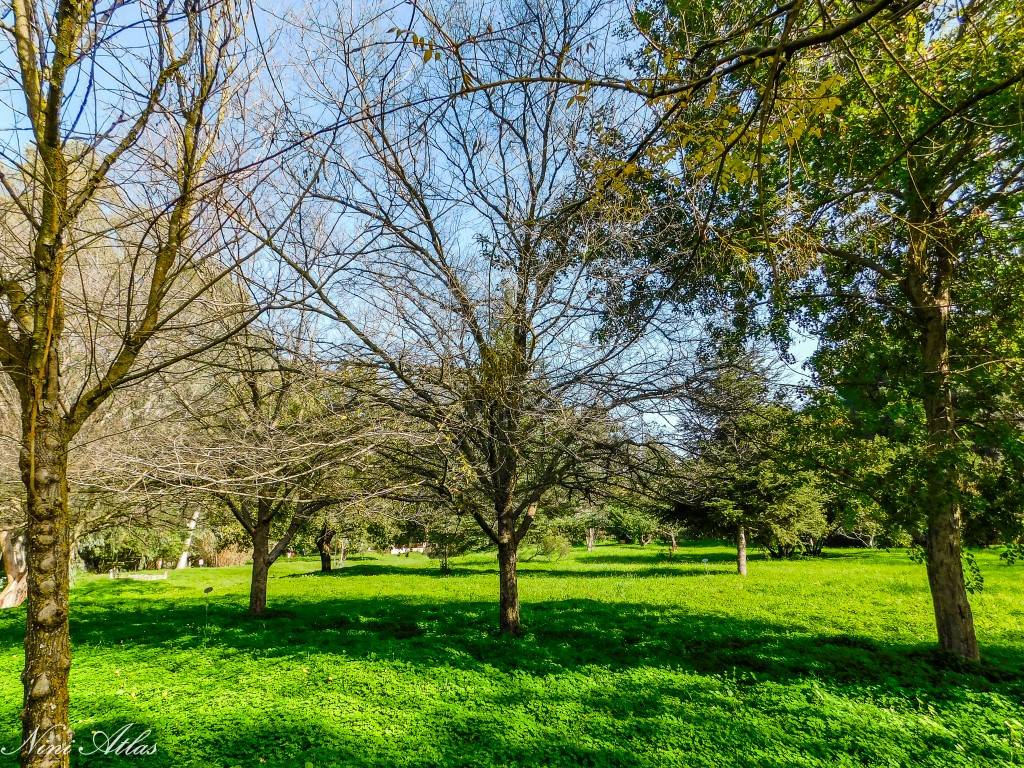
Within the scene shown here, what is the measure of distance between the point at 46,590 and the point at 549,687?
534 cm

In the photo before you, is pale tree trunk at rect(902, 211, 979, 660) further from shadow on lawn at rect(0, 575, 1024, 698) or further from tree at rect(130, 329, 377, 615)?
tree at rect(130, 329, 377, 615)

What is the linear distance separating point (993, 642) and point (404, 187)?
11.8 metres

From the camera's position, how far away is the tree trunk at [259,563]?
10.6 m

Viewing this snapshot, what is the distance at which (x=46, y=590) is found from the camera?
7.04 feet

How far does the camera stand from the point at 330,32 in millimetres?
4316

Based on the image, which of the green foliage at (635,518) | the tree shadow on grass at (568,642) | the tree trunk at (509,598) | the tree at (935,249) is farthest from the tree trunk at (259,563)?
the tree at (935,249)

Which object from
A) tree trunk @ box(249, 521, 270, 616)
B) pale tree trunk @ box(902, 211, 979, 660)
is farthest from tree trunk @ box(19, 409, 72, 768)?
A: tree trunk @ box(249, 521, 270, 616)

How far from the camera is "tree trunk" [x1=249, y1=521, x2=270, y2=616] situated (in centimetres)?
1061

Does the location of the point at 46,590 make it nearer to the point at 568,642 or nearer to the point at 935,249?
the point at 568,642

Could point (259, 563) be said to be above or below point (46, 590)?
below

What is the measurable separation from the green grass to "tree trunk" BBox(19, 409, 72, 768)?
2755 millimetres

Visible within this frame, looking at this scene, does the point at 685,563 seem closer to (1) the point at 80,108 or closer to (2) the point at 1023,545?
(2) the point at 1023,545

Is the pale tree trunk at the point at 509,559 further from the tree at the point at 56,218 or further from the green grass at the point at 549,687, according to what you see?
the tree at the point at 56,218

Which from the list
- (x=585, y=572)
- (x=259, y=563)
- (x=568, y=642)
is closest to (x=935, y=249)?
(x=568, y=642)
